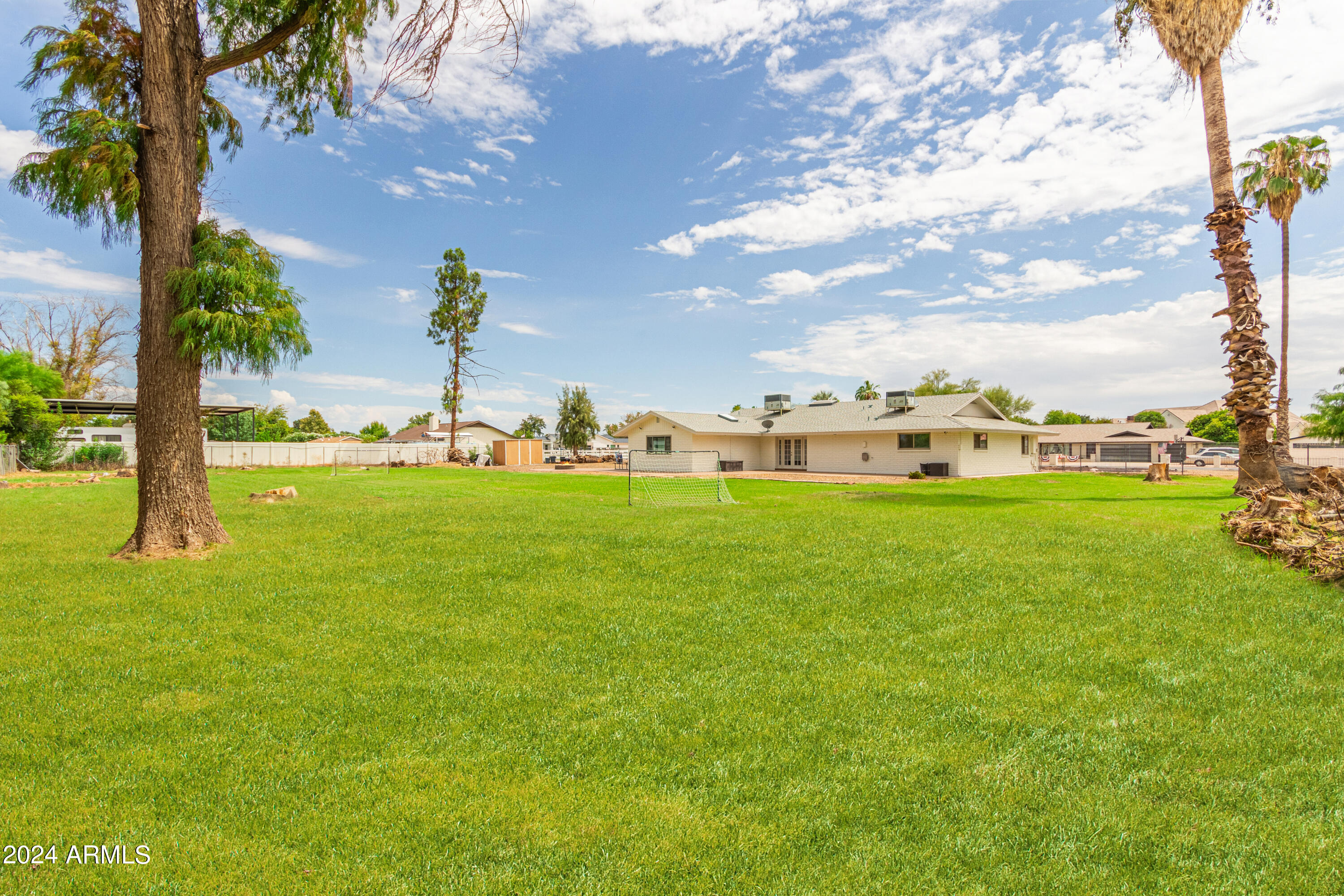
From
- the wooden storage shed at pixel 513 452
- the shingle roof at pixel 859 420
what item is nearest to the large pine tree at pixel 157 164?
the shingle roof at pixel 859 420

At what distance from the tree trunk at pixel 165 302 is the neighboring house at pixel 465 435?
38.9 m

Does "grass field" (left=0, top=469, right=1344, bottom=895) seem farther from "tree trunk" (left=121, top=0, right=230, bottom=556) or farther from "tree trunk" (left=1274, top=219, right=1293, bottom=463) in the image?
"tree trunk" (left=1274, top=219, right=1293, bottom=463)

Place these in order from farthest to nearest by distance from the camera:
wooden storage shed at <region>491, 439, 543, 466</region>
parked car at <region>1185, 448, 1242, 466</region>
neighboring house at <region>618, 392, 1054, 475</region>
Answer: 1. wooden storage shed at <region>491, 439, 543, 466</region>
2. parked car at <region>1185, 448, 1242, 466</region>
3. neighboring house at <region>618, 392, 1054, 475</region>

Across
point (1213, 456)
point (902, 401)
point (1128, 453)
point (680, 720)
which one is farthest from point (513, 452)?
point (1213, 456)

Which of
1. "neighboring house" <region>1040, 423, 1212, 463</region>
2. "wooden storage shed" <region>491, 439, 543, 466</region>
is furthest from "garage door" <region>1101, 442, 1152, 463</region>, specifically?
"wooden storage shed" <region>491, 439, 543, 466</region>

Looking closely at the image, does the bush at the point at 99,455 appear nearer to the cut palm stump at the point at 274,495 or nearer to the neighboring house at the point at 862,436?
the cut palm stump at the point at 274,495

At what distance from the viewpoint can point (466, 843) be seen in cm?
286

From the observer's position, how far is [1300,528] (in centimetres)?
848

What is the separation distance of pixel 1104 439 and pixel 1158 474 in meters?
35.7

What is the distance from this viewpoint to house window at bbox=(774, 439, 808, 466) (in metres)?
37.4

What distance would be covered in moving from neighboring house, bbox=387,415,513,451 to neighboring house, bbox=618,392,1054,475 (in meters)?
19.6

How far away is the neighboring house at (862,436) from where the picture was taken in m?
31.2

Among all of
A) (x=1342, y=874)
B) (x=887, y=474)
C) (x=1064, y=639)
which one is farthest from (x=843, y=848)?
(x=887, y=474)

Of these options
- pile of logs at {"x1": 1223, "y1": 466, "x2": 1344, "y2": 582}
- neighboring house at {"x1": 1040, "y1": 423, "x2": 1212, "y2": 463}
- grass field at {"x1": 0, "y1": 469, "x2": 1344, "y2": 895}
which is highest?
neighboring house at {"x1": 1040, "y1": 423, "x2": 1212, "y2": 463}
